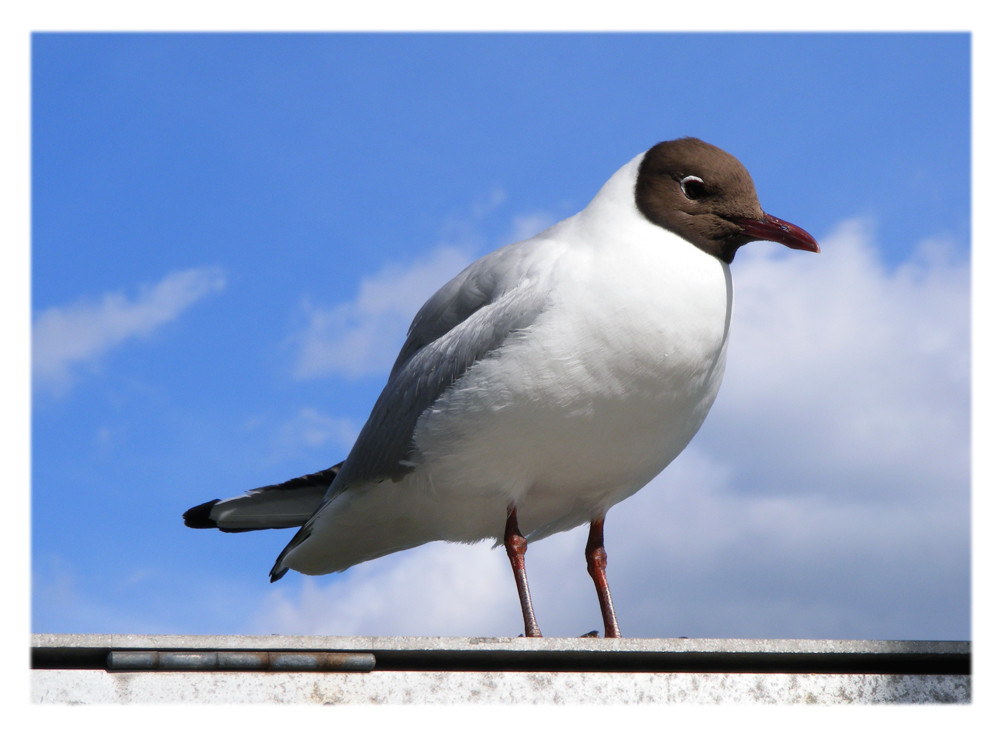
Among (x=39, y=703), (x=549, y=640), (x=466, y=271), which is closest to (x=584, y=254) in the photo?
(x=466, y=271)

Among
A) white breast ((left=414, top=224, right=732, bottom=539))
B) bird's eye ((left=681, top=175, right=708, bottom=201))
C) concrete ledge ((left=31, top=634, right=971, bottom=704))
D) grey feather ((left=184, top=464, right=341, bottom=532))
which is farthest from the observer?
grey feather ((left=184, top=464, right=341, bottom=532))

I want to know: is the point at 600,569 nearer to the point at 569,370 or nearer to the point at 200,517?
the point at 569,370

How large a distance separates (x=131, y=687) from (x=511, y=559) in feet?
6.37

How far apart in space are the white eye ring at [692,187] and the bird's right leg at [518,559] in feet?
5.02

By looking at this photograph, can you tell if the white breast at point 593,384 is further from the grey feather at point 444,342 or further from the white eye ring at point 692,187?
the white eye ring at point 692,187

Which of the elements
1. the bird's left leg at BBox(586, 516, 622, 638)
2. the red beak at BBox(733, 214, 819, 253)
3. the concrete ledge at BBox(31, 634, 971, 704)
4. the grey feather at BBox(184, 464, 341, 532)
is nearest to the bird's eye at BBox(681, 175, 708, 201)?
the red beak at BBox(733, 214, 819, 253)

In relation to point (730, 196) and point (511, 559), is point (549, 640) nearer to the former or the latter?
point (511, 559)

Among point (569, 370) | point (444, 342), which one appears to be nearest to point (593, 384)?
point (569, 370)

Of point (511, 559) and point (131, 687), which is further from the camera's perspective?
point (511, 559)

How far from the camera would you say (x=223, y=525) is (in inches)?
214

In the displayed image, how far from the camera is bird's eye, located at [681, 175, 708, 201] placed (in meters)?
4.62

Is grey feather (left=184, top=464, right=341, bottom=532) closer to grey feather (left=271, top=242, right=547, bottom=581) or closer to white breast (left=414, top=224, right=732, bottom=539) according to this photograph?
grey feather (left=271, top=242, right=547, bottom=581)

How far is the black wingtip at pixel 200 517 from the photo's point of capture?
5418 millimetres

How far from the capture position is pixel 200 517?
545 cm
